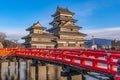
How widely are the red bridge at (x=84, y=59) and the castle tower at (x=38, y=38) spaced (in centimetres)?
2871

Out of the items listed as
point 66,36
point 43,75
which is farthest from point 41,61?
point 66,36

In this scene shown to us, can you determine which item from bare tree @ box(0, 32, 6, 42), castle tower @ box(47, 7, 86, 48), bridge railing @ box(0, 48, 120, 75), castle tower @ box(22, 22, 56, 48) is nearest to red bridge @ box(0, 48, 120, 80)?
bridge railing @ box(0, 48, 120, 75)

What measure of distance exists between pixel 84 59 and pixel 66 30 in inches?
1922

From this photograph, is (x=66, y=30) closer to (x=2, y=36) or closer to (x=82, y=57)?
(x=2, y=36)

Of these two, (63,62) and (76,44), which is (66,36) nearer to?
(76,44)

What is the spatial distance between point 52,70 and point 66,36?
39.3 meters

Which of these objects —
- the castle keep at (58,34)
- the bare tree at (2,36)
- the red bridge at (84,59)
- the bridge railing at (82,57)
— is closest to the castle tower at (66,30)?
the castle keep at (58,34)

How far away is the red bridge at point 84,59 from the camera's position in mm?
8836

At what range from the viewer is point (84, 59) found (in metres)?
10.9

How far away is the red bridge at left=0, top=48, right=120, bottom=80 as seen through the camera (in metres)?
8.84

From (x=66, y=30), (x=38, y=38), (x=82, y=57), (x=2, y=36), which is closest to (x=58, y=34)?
(x=66, y=30)

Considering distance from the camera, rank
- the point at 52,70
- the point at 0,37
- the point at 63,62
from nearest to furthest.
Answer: the point at 63,62
the point at 52,70
the point at 0,37

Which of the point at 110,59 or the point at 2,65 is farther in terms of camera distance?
the point at 2,65

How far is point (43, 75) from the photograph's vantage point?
1844 centimetres
